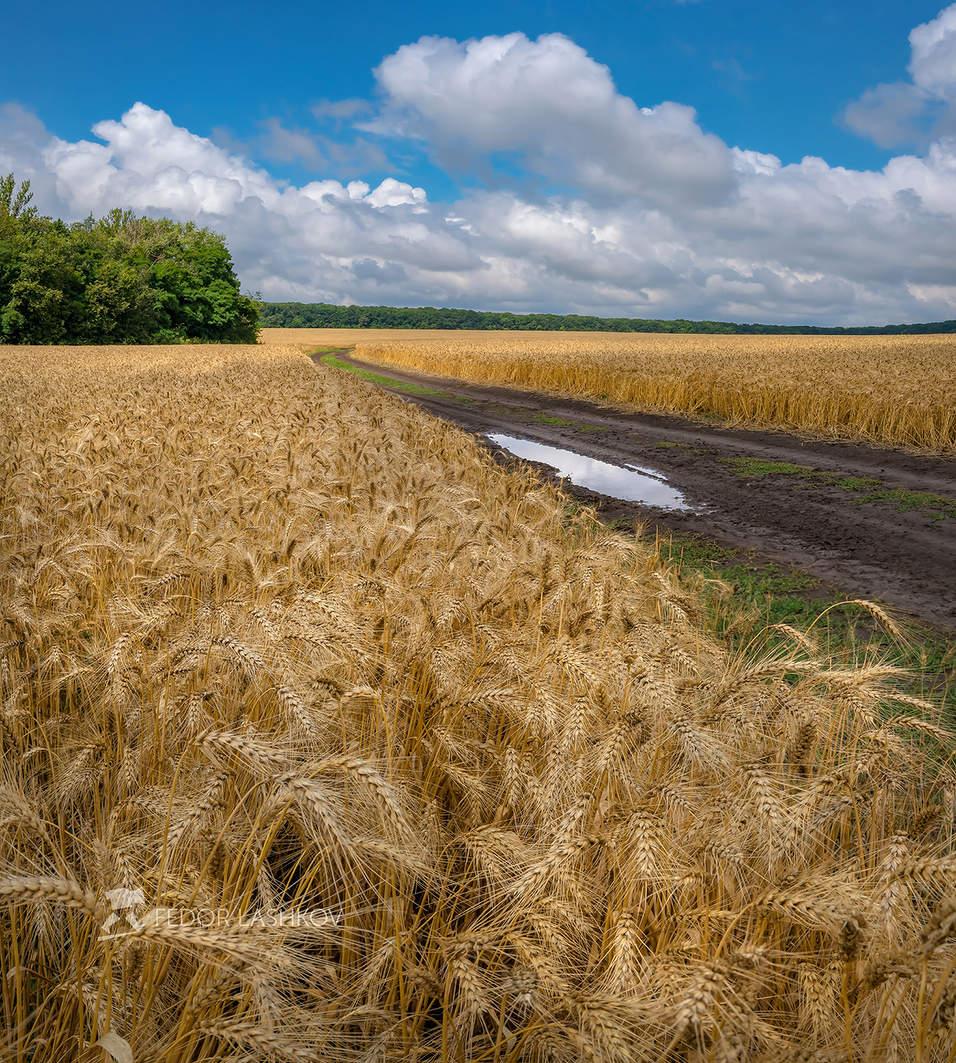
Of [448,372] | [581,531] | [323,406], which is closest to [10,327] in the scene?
[448,372]

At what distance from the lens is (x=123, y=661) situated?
2539mm

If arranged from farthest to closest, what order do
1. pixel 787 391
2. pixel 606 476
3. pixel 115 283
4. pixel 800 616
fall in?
1. pixel 115 283
2. pixel 787 391
3. pixel 606 476
4. pixel 800 616

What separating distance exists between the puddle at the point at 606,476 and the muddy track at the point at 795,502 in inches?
11.8

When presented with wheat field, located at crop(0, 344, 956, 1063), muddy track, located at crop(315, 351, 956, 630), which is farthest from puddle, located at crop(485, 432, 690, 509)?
wheat field, located at crop(0, 344, 956, 1063)

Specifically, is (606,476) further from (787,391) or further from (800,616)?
(787,391)

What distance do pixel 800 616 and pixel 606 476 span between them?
23.7 feet

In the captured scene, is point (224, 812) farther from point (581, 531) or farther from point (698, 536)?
point (698, 536)

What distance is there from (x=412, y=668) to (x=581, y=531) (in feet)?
18.4

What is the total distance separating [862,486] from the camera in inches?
454

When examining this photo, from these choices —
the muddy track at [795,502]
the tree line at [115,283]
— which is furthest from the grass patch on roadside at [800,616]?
the tree line at [115,283]

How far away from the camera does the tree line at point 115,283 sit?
55531 millimetres

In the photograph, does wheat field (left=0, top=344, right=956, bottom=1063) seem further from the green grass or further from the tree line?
the tree line

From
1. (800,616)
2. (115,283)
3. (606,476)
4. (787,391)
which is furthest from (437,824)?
(115,283)

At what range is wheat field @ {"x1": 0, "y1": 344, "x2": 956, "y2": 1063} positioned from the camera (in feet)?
5.21
